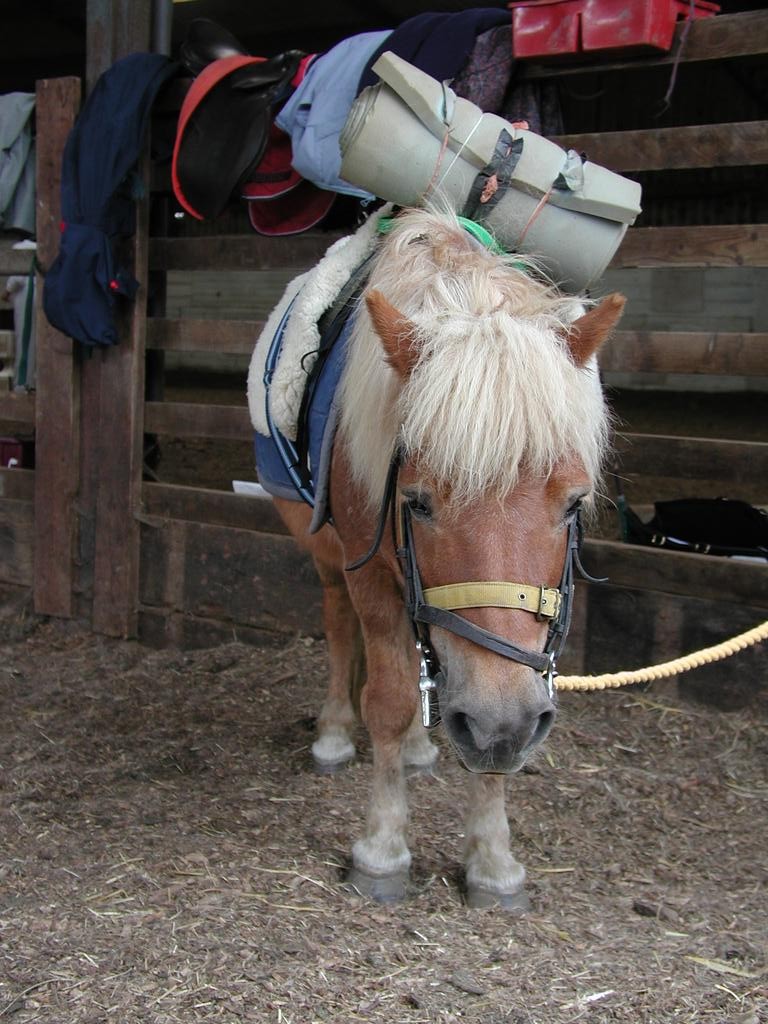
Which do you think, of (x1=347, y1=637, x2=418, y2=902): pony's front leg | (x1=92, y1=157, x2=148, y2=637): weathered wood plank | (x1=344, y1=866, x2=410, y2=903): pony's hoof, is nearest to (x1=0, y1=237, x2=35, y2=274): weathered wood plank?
(x1=92, y1=157, x2=148, y2=637): weathered wood plank

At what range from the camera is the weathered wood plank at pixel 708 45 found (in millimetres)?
3227

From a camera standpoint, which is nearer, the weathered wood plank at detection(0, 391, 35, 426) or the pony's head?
the pony's head

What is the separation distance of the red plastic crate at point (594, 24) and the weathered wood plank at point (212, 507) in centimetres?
196

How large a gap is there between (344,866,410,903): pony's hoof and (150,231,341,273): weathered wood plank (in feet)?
7.62

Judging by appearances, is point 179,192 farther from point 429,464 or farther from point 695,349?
point 429,464

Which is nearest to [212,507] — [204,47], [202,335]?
[202,335]

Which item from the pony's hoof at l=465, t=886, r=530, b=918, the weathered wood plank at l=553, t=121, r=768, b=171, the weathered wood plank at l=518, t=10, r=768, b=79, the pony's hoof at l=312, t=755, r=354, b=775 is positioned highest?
the weathered wood plank at l=518, t=10, r=768, b=79

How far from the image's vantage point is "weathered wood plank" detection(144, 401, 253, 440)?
4281mm

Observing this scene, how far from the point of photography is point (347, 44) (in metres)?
3.66

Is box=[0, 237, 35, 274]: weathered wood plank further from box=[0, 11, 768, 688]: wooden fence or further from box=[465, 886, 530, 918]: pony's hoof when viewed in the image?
box=[465, 886, 530, 918]: pony's hoof

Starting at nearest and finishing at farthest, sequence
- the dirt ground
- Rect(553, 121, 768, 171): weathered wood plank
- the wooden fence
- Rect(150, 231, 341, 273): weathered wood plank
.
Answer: the dirt ground
Rect(553, 121, 768, 171): weathered wood plank
the wooden fence
Rect(150, 231, 341, 273): weathered wood plank

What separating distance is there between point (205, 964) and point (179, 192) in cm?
281

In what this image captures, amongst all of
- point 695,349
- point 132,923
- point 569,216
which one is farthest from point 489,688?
point 695,349

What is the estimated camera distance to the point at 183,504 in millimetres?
4457
